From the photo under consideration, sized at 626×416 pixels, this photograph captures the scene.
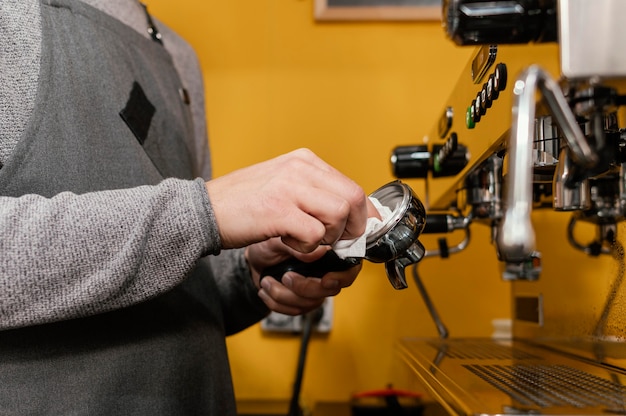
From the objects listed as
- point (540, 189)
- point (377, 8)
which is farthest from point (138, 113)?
point (377, 8)

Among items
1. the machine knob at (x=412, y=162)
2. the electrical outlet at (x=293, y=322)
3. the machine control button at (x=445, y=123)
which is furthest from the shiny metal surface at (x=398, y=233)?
the electrical outlet at (x=293, y=322)

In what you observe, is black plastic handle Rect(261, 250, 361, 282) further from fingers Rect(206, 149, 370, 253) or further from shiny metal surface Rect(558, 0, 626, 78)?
shiny metal surface Rect(558, 0, 626, 78)

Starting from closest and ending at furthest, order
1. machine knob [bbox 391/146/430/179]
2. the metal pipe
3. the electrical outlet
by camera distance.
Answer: the metal pipe → machine knob [bbox 391/146/430/179] → the electrical outlet

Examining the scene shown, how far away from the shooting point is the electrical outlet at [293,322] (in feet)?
3.90

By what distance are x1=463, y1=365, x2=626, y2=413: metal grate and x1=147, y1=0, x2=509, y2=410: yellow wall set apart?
0.56m

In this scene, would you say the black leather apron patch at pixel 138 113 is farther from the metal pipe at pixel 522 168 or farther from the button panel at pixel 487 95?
the metal pipe at pixel 522 168

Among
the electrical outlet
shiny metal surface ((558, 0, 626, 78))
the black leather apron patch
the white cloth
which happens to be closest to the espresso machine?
shiny metal surface ((558, 0, 626, 78))

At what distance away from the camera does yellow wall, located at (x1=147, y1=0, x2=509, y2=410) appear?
121cm

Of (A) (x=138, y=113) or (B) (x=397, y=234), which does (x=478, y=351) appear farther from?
(A) (x=138, y=113)

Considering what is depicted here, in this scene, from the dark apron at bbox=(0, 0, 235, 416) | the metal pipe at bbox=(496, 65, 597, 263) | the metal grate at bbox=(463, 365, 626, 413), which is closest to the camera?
the metal pipe at bbox=(496, 65, 597, 263)

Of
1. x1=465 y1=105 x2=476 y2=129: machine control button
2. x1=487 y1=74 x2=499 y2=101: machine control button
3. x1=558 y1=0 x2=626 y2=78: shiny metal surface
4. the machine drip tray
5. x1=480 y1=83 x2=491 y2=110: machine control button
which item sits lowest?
the machine drip tray

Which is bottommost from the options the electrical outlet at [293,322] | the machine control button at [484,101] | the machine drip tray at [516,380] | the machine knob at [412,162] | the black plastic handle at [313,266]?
the electrical outlet at [293,322]

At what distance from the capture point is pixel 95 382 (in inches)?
22.7

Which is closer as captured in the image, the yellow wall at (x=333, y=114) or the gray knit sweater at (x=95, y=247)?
the gray knit sweater at (x=95, y=247)
